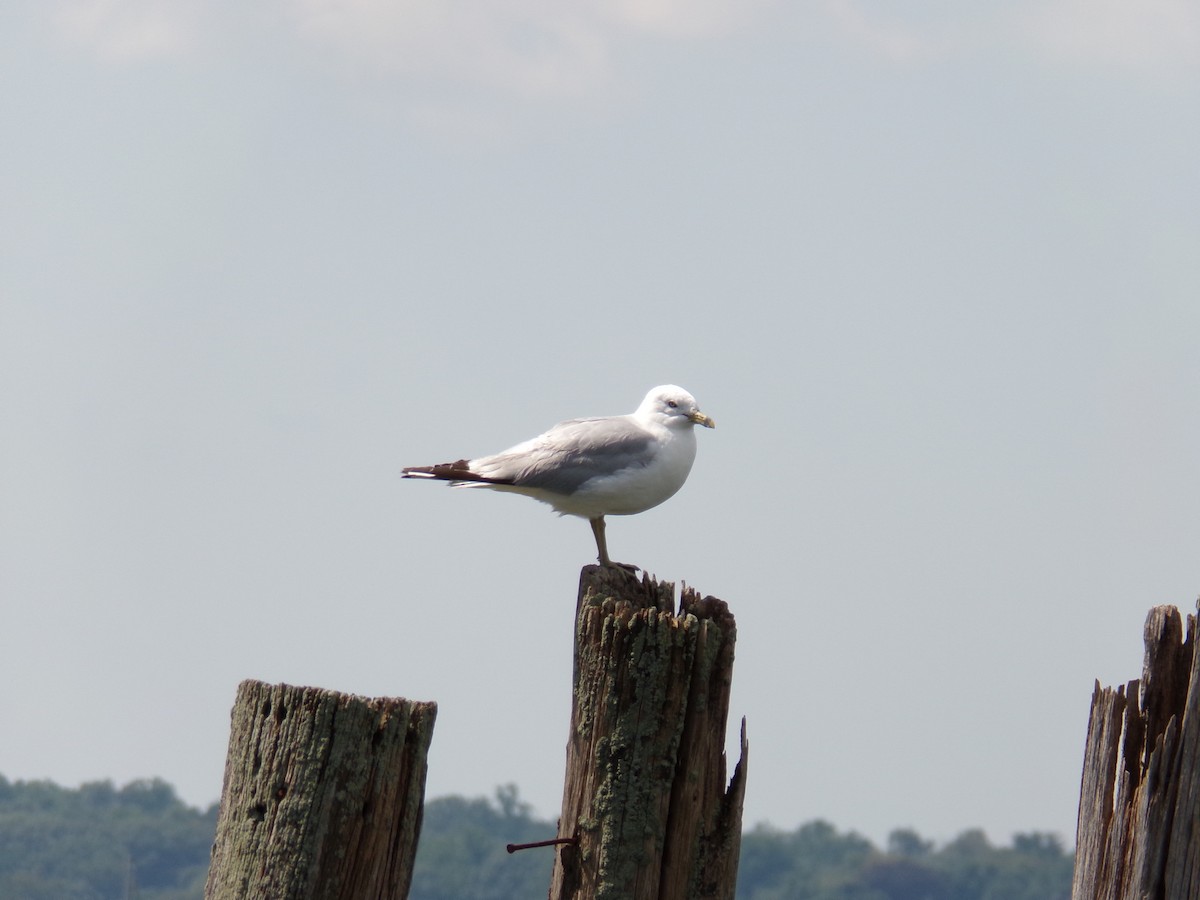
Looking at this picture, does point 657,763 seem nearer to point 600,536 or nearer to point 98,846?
point 600,536

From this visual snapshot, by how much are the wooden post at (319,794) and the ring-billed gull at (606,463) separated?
5500 mm

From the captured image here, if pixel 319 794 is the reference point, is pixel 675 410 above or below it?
above

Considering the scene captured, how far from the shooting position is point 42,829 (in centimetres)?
12362

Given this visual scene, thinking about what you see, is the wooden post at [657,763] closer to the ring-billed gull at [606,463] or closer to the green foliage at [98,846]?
the ring-billed gull at [606,463]

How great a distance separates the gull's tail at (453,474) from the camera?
1180cm

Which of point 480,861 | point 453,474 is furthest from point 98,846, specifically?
point 453,474

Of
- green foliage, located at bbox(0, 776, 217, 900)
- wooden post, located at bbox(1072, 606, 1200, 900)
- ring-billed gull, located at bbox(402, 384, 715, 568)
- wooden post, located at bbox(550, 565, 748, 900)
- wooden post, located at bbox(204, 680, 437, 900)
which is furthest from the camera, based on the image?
green foliage, located at bbox(0, 776, 217, 900)

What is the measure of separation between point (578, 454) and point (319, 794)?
6.04 m

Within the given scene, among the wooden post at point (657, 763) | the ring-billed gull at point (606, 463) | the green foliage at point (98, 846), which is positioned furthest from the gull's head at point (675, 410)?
the green foliage at point (98, 846)

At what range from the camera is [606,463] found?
11.1 m

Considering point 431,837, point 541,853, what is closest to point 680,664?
point 541,853

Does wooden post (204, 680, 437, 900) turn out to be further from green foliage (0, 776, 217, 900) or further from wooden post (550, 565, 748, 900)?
green foliage (0, 776, 217, 900)

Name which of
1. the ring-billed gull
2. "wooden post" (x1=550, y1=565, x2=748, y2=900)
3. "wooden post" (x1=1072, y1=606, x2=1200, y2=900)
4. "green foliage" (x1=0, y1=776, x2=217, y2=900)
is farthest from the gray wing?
"green foliage" (x1=0, y1=776, x2=217, y2=900)

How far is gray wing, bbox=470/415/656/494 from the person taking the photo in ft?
36.5
